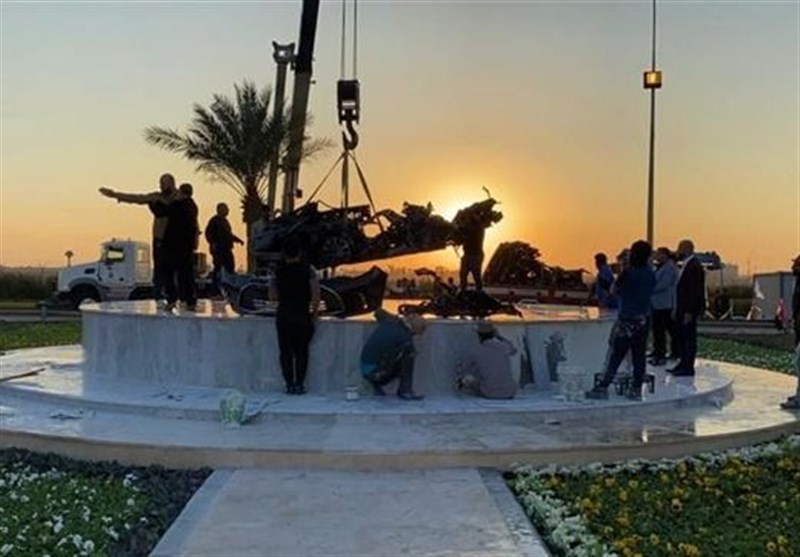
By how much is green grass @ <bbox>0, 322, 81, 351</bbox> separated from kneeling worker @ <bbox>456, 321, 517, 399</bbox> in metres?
10.9

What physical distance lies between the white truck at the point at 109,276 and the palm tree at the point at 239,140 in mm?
8679

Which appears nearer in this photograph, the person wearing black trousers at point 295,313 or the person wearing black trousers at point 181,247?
the person wearing black trousers at point 295,313

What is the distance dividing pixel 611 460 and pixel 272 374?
402 cm

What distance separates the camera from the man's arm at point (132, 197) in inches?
477

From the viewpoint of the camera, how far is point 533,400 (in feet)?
33.6

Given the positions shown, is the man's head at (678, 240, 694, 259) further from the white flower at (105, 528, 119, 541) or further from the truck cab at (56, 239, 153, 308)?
the truck cab at (56, 239, 153, 308)

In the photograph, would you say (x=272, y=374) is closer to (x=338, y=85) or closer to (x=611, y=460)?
(x=611, y=460)

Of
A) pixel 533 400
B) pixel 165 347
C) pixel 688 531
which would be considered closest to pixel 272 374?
pixel 165 347

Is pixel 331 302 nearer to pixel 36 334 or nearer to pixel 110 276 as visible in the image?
pixel 36 334

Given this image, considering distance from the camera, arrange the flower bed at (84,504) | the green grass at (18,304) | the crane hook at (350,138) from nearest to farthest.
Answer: the flower bed at (84,504), the crane hook at (350,138), the green grass at (18,304)

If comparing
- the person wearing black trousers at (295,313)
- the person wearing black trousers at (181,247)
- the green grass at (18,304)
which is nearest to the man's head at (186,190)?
the person wearing black trousers at (181,247)

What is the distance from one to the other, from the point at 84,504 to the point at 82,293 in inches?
1121

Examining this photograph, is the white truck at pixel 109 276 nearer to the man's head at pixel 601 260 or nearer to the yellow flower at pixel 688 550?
the man's head at pixel 601 260

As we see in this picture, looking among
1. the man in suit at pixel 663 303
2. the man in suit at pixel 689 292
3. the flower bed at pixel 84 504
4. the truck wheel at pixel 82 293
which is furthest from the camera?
the truck wheel at pixel 82 293
